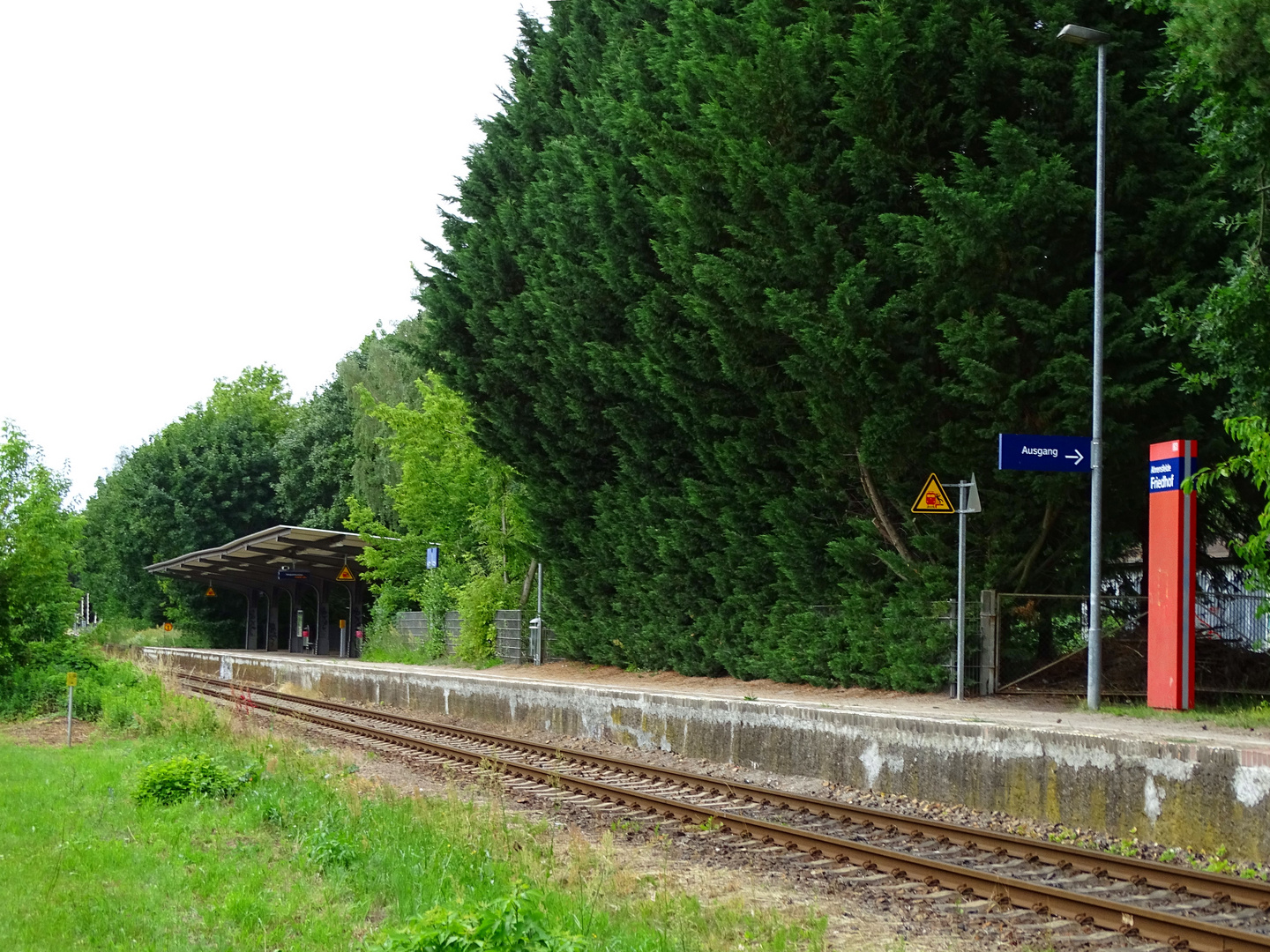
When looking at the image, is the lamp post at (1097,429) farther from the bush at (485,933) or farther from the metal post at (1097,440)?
the bush at (485,933)

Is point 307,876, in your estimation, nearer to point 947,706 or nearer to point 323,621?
point 947,706

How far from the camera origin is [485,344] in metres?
30.3

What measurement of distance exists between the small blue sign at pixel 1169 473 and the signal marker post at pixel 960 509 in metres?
2.42

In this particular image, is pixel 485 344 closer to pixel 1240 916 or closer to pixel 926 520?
pixel 926 520

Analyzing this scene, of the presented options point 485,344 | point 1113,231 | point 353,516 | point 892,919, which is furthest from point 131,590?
point 892,919

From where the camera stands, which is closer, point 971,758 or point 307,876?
point 307,876

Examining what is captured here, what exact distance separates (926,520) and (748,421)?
4004 millimetres

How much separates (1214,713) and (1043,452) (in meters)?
3.58

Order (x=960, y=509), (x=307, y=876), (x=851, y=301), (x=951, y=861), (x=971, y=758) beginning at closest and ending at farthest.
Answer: (x=307, y=876), (x=951, y=861), (x=971, y=758), (x=960, y=509), (x=851, y=301)

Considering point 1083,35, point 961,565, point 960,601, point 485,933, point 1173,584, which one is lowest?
point 485,933

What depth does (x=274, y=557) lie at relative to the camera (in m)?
47.2

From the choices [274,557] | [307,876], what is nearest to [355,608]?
[274,557]

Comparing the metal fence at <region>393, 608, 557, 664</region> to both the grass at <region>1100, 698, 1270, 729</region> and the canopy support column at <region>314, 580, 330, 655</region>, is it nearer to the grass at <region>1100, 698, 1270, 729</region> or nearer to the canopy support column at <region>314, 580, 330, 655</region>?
the grass at <region>1100, 698, 1270, 729</region>

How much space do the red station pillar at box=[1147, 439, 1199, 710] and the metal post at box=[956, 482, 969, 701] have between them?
2.63m
